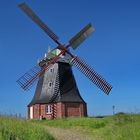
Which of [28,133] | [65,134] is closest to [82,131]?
[65,134]

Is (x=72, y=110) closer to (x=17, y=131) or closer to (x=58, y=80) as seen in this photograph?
(x=58, y=80)

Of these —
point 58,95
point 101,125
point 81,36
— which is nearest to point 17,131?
point 101,125

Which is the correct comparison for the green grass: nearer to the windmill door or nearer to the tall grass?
the tall grass

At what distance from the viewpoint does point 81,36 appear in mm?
30219

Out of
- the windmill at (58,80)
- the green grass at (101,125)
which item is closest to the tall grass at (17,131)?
the green grass at (101,125)

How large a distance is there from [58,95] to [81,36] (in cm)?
563

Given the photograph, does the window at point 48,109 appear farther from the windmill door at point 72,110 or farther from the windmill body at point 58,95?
the windmill door at point 72,110

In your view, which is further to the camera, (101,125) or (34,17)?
(34,17)

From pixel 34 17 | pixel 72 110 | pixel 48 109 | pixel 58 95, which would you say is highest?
pixel 34 17

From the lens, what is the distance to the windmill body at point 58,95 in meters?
29.6

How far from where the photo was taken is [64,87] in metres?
30.0

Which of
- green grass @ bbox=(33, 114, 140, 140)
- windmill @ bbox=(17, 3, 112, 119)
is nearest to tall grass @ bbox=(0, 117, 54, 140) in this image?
green grass @ bbox=(33, 114, 140, 140)

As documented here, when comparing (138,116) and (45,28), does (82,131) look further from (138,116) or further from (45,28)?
(45,28)

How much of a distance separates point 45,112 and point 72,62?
5161mm
